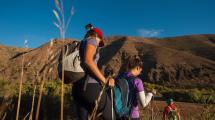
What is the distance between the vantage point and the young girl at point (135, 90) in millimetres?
4403

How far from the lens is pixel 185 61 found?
237 ft

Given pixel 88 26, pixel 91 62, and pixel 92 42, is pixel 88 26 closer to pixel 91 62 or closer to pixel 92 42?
pixel 92 42

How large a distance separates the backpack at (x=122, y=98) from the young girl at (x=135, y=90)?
0.36 feet

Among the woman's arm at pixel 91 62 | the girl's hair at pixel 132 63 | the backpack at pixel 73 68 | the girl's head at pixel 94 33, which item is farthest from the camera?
the girl's hair at pixel 132 63

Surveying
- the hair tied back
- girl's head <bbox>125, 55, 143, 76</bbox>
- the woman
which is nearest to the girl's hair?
girl's head <bbox>125, 55, 143, 76</bbox>

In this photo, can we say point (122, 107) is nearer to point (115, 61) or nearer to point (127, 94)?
point (127, 94)

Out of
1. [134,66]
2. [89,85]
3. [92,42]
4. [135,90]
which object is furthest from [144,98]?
[92,42]

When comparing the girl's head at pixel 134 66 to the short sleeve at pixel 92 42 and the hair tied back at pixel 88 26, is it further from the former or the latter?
the short sleeve at pixel 92 42

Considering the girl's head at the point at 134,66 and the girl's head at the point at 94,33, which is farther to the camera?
the girl's head at the point at 134,66

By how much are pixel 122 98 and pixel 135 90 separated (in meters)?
0.21

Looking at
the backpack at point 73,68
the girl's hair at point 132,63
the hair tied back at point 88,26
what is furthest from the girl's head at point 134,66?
the backpack at point 73,68

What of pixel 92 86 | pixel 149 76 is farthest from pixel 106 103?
pixel 149 76

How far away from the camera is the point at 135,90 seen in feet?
14.7

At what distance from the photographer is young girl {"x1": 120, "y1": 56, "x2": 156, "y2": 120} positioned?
14.4ft
